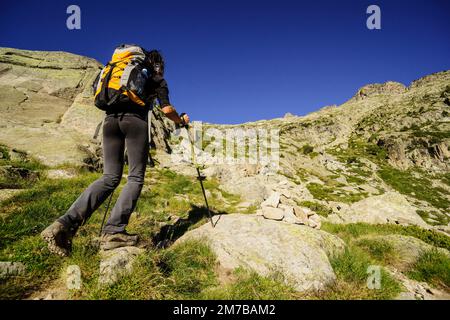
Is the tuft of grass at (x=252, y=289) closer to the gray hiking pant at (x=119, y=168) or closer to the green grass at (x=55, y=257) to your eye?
the green grass at (x=55, y=257)

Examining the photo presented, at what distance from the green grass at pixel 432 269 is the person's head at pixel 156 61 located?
20.5 ft

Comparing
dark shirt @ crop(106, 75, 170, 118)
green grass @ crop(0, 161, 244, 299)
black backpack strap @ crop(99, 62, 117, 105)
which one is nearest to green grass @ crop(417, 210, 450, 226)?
green grass @ crop(0, 161, 244, 299)

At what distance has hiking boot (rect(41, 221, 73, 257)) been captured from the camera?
3.36m

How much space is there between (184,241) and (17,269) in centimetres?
253

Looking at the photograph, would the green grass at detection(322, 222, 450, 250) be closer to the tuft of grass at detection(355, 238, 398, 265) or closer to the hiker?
the tuft of grass at detection(355, 238, 398, 265)

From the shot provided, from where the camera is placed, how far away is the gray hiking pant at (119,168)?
374cm

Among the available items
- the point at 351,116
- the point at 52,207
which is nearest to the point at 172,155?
the point at 52,207

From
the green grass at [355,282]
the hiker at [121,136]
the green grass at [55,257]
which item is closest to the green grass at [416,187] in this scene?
the green grass at [355,282]

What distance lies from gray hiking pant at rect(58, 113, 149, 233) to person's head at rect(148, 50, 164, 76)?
0.95 m

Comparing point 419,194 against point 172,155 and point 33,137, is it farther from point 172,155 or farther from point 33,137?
point 33,137

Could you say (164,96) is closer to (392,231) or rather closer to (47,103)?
(392,231)

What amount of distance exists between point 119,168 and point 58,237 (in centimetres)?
128

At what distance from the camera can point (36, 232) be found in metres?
4.45
